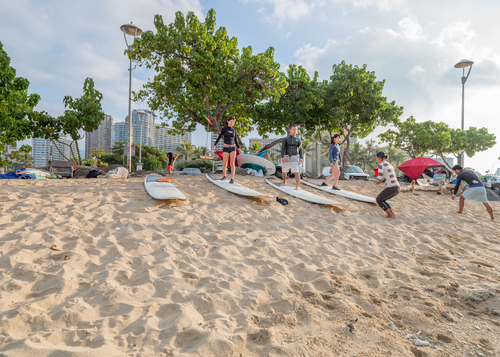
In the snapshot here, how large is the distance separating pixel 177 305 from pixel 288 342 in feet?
3.29

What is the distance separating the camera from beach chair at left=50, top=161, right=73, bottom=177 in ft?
34.4

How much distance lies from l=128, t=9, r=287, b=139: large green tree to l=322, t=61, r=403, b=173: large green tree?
13.5ft

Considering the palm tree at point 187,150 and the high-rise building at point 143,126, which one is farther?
the palm tree at point 187,150

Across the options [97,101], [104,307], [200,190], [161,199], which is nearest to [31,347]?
[104,307]

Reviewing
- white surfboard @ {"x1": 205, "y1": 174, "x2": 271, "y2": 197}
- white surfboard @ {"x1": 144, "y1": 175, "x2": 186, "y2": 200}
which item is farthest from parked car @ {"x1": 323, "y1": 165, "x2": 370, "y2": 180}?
white surfboard @ {"x1": 144, "y1": 175, "x2": 186, "y2": 200}

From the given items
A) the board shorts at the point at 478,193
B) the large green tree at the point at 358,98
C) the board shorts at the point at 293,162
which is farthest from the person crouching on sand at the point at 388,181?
the large green tree at the point at 358,98

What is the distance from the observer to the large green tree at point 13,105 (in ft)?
29.3

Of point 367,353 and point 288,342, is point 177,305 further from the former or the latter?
point 367,353

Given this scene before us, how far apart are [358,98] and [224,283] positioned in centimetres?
1508

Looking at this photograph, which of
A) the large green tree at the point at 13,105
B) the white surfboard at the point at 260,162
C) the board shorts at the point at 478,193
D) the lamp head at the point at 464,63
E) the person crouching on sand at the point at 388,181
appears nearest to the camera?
the person crouching on sand at the point at 388,181

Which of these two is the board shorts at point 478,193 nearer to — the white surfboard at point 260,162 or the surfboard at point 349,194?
Answer: the surfboard at point 349,194

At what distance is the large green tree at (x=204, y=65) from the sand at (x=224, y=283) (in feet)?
26.3

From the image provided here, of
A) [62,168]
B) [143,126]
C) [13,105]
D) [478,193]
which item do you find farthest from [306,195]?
[143,126]

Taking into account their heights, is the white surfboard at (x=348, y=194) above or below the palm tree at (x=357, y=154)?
below
